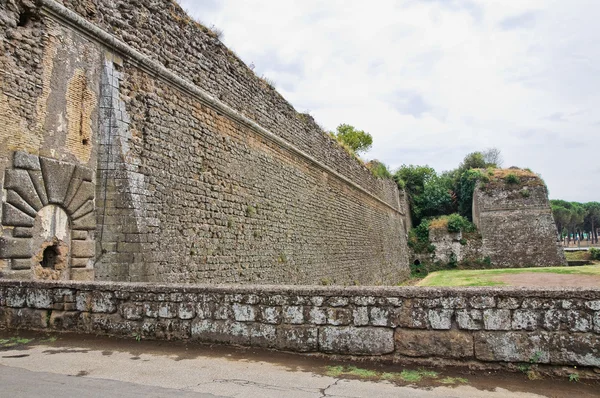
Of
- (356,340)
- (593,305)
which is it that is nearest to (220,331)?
(356,340)

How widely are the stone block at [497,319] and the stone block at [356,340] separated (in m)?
0.75

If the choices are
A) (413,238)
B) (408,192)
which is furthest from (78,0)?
(408,192)

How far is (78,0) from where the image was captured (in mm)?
6980

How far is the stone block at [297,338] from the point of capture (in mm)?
4008

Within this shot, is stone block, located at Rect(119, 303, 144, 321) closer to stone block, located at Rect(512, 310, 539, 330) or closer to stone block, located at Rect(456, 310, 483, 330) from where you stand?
stone block, located at Rect(456, 310, 483, 330)

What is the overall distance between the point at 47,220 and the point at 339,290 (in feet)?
14.8

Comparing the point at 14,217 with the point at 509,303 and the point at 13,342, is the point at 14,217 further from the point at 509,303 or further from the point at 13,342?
the point at 509,303

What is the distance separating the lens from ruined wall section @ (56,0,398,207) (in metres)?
7.73

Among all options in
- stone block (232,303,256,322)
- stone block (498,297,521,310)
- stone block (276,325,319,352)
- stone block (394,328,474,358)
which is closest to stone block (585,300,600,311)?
stone block (498,297,521,310)

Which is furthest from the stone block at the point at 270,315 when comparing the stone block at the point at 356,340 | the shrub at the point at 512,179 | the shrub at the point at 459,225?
the shrub at the point at 512,179

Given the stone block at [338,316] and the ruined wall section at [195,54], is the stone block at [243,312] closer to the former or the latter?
the stone block at [338,316]

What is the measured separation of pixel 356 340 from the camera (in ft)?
12.8

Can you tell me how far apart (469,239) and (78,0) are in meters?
28.2

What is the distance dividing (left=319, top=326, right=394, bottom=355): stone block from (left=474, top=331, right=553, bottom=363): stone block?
71cm
